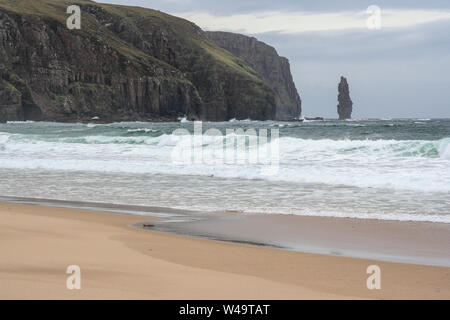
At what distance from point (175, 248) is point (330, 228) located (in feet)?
9.75

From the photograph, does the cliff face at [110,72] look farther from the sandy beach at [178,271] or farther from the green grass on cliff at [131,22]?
the sandy beach at [178,271]

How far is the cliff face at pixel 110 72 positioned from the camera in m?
120

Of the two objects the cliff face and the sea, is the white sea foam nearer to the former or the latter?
the sea

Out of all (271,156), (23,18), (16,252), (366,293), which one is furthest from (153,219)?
(23,18)

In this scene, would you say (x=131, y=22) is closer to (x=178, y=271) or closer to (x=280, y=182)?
(x=280, y=182)

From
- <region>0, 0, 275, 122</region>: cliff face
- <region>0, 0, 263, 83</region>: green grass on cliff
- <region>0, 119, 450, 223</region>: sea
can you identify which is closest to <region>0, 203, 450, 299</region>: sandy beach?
<region>0, 119, 450, 223</region>: sea

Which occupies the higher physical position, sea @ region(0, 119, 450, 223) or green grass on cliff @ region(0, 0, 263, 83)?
green grass on cliff @ region(0, 0, 263, 83)

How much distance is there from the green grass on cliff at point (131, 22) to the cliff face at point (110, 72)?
0.54 metres

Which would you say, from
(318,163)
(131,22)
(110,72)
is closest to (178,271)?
(318,163)

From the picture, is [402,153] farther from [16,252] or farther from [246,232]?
[16,252]

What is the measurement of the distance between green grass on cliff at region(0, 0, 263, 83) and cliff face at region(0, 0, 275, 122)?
0.54 metres

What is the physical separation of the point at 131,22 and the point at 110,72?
128ft

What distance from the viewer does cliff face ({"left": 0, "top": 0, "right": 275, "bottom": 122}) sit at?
395 ft

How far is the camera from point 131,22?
166m
